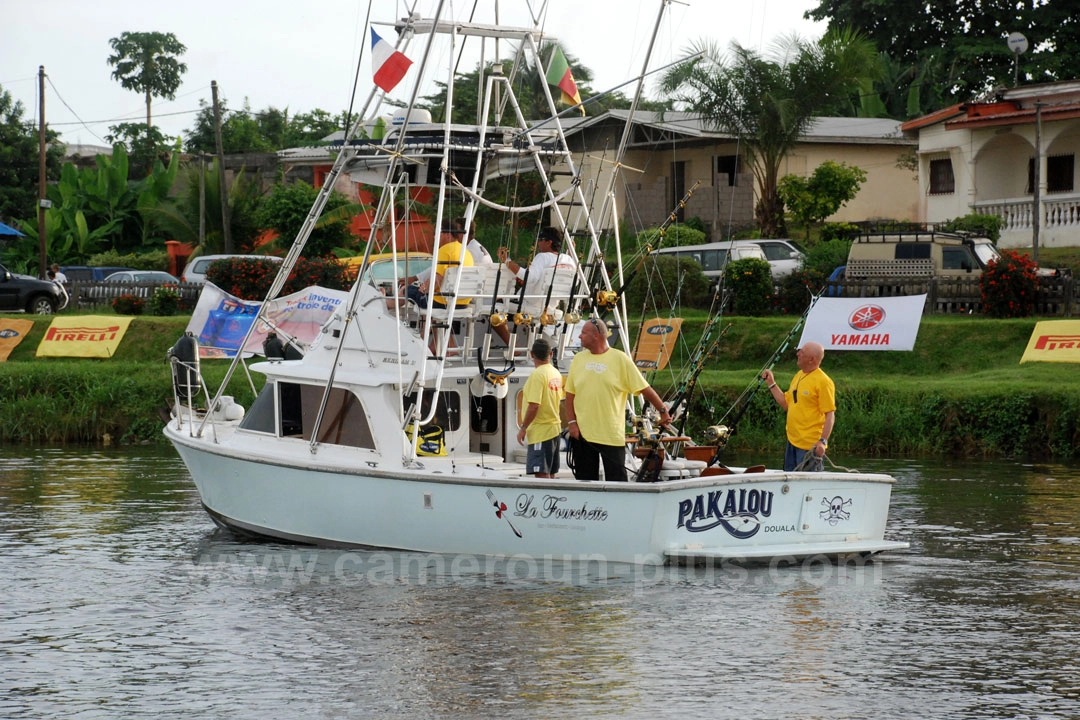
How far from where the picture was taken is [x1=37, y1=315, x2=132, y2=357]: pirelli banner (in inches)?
1088

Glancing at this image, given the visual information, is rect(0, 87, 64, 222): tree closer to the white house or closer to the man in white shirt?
the white house

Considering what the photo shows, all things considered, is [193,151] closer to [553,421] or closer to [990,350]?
[990,350]

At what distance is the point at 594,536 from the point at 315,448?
284cm

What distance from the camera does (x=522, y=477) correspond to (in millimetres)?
11289

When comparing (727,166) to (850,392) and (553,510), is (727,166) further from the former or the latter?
(553,510)

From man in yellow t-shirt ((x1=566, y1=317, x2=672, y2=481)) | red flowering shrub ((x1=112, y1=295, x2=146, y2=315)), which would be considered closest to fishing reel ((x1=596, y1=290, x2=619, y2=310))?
man in yellow t-shirt ((x1=566, y1=317, x2=672, y2=481))

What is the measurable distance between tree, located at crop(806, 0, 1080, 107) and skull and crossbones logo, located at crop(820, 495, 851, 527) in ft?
114

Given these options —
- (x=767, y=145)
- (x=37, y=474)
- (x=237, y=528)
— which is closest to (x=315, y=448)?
(x=237, y=528)

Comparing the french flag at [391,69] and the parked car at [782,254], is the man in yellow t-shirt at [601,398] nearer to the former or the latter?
the french flag at [391,69]

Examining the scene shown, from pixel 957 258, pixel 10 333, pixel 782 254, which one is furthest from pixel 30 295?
pixel 957 258

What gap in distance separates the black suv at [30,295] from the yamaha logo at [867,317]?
18422mm

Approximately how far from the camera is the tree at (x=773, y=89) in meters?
34.8

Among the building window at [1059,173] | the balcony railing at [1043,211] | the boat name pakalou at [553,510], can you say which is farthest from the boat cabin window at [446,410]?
the building window at [1059,173]

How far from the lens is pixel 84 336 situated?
28.0m
